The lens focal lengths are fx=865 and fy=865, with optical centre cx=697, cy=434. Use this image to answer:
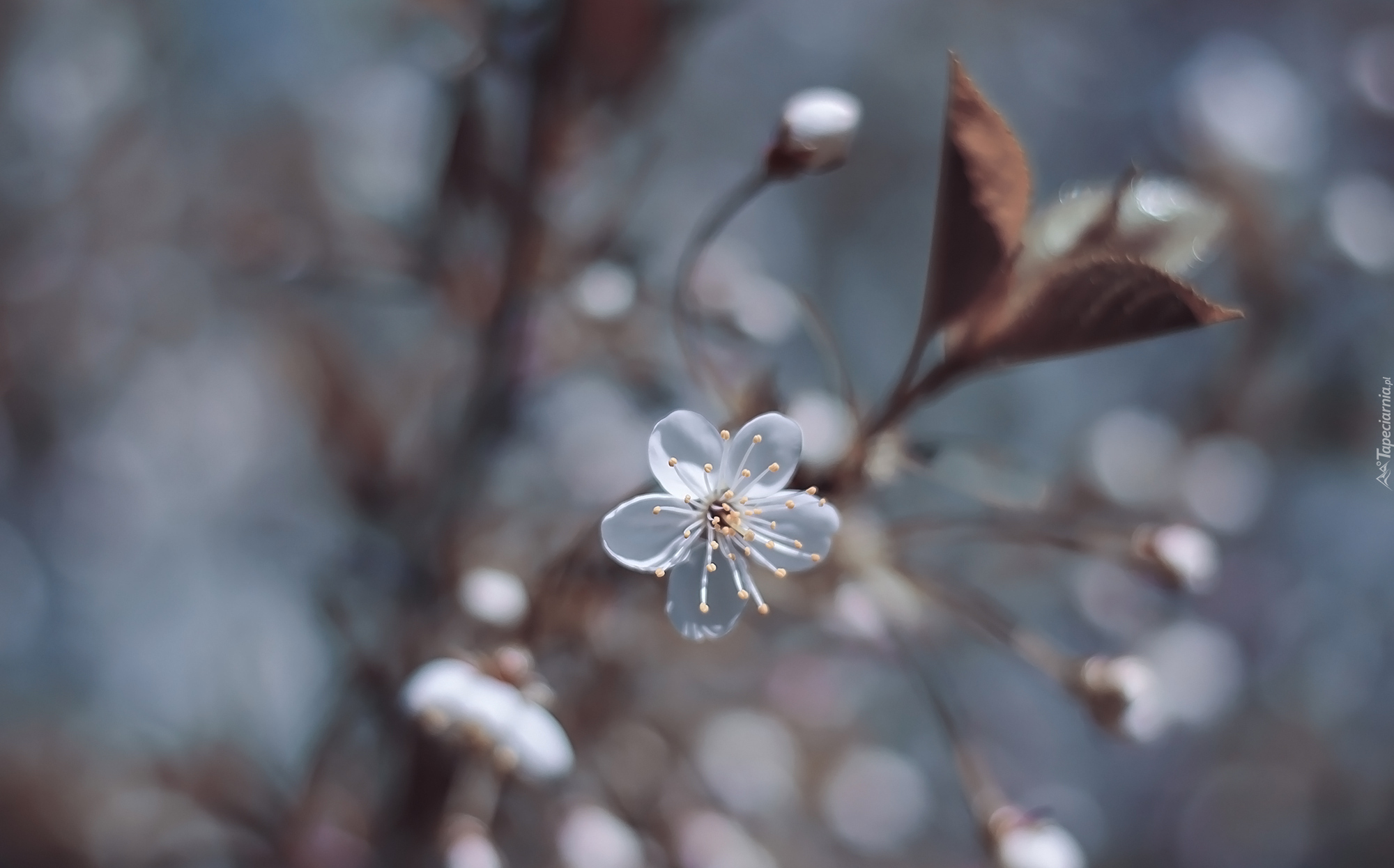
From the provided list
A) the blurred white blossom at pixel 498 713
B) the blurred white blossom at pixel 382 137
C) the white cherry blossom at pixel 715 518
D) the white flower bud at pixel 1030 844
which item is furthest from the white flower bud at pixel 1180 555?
the blurred white blossom at pixel 382 137

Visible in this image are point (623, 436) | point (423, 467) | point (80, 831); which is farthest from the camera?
point (623, 436)

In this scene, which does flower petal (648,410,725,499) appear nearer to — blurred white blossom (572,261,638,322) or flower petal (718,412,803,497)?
flower petal (718,412,803,497)

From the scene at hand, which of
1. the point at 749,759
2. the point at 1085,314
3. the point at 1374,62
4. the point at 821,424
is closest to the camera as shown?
the point at 1085,314

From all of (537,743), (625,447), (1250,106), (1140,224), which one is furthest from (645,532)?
(1250,106)

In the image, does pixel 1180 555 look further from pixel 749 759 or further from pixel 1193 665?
pixel 1193 665

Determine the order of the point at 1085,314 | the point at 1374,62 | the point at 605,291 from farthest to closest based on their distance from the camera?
1. the point at 1374,62
2. the point at 605,291
3. the point at 1085,314

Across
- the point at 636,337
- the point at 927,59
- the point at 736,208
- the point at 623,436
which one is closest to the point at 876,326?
the point at 927,59

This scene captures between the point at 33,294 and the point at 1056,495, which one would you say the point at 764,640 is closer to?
the point at 1056,495
